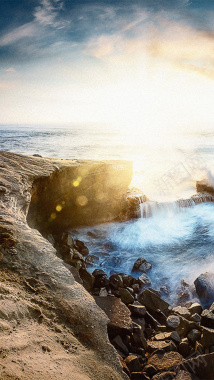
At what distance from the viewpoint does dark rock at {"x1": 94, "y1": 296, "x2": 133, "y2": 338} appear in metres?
4.77

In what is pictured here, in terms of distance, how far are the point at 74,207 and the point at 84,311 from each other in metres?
8.13

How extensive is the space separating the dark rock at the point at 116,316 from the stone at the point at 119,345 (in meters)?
0.13

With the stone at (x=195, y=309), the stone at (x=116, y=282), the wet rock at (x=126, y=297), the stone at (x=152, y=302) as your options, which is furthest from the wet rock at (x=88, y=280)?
the stone at (x=195, y=309)

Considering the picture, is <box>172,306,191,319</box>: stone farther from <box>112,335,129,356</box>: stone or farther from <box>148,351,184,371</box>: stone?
<box>112,335,129,356</box>: stone

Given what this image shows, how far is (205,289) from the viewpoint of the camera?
23.9ft

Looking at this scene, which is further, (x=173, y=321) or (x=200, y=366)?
(x=173, y=321)

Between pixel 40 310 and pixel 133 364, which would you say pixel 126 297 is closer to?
pixel 133 364

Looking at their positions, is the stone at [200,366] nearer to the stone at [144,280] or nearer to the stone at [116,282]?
the stone at [116,282]

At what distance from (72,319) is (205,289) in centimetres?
533

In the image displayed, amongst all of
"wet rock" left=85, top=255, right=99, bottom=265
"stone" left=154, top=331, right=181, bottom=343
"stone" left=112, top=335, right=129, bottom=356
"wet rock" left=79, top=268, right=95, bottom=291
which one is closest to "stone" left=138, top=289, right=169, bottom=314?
"stone" left=154, top=331, right=181, bottom=343

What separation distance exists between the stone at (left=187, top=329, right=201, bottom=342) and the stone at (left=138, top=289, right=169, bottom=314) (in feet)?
3.06

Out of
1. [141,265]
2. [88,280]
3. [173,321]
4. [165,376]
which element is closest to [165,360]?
[165,376]

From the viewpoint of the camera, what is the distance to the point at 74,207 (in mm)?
11680

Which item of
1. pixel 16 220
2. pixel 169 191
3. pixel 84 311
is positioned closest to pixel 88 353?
pixel 84 311
